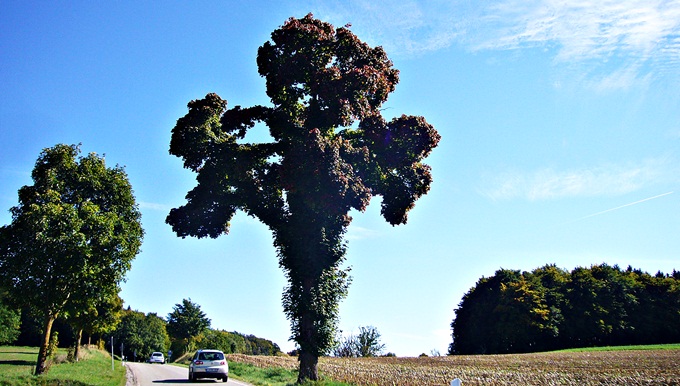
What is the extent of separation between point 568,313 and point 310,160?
244 ft

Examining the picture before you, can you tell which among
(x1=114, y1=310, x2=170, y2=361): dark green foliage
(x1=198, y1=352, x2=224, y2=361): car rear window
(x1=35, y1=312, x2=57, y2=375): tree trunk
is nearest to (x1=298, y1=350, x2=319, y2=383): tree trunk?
(x1=198, y1=352, x2=224, y2=361): car rear window

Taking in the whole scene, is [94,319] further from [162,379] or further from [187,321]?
[187,321]

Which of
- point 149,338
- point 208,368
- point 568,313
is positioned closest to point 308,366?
point 208,368

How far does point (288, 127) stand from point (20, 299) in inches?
736

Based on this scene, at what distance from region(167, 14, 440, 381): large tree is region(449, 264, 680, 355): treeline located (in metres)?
58.9

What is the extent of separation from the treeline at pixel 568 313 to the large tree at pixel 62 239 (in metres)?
62.1

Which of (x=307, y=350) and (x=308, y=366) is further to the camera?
(x=308, y=366)

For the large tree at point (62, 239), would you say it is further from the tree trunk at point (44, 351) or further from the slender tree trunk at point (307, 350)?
the slender tree trunk at point (307, 350)

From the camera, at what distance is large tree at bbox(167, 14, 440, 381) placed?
20.4 meters

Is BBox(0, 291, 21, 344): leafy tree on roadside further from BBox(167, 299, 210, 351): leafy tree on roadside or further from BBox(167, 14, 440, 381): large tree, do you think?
BBox(167, 14, 440, 381): large tree

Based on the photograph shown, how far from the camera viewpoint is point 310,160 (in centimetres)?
1916

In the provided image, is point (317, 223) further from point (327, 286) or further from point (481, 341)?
point (481, 341)

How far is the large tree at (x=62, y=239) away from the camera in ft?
87.0

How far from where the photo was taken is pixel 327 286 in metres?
21.9
